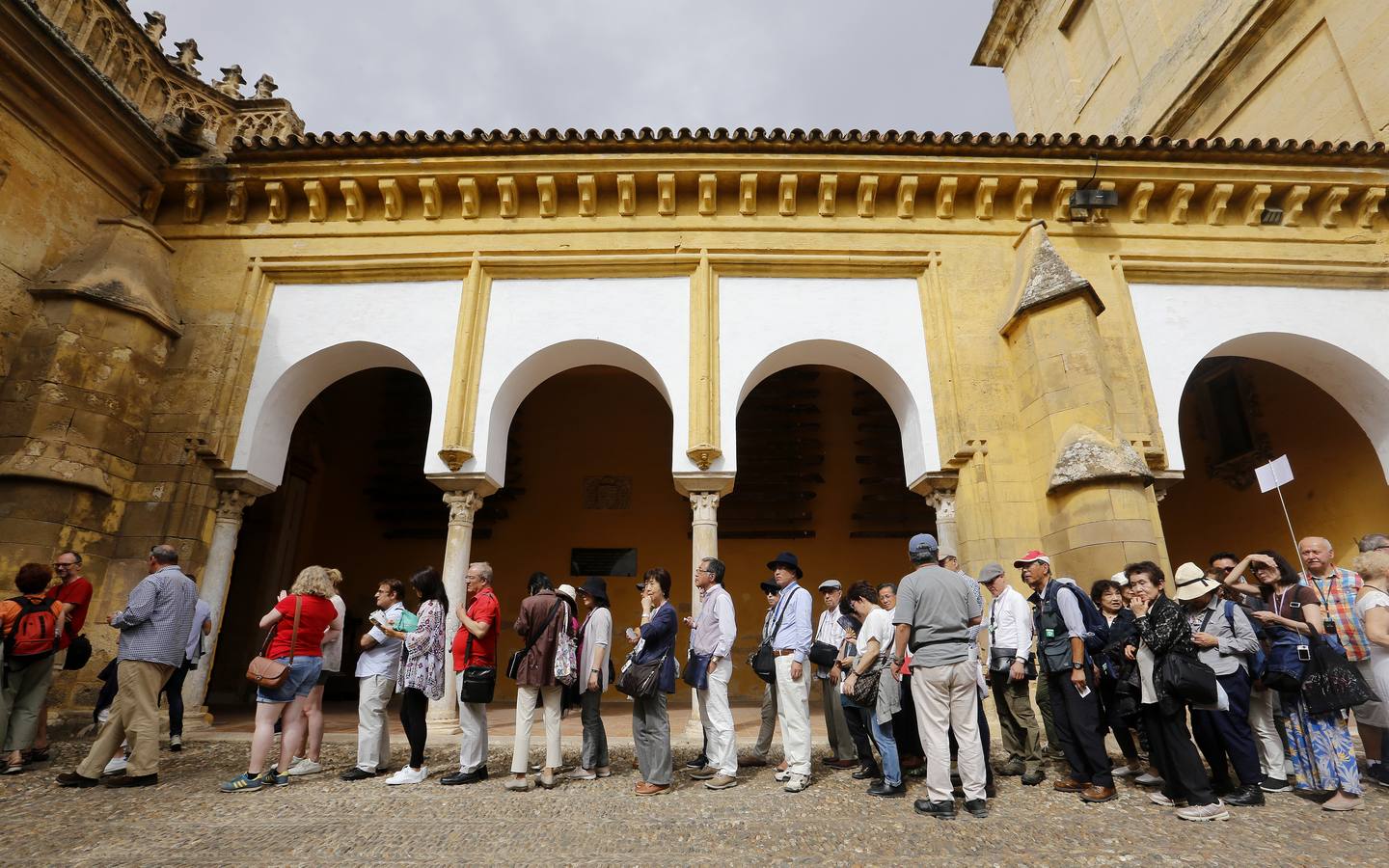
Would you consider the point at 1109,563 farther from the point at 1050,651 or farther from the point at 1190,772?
the point at 1190,772

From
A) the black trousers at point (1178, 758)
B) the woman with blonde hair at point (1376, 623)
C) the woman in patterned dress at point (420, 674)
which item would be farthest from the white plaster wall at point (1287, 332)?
the woman in patterned dress at point (420, 674)

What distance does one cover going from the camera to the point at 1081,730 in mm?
4508

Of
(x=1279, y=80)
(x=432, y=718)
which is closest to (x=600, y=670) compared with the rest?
(x=432, y=718)

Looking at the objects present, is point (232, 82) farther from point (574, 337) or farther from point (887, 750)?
point (887, 750)

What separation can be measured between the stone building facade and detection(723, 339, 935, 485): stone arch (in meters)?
0.06

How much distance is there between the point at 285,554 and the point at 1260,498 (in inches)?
633

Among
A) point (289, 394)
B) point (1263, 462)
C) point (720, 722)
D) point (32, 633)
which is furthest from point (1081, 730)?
point (1263, 462)

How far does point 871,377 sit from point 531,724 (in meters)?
6.03

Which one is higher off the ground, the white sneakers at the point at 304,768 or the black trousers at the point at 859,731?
the black trousers at the point at 859,731

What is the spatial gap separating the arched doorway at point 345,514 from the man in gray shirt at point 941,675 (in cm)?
903

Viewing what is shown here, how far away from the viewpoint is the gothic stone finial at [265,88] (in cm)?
1300

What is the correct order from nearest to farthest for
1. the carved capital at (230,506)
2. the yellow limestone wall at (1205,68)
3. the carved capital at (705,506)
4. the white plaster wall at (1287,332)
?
the carved capital at (705,506) → the carved capital at (230,506) → the white plaster wall at (1287,332) → the yellow limestone wall at (1205,68)

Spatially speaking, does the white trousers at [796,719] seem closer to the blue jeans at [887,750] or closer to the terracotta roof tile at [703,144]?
the blue jeans at [887,750]

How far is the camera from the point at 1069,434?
278 inches
